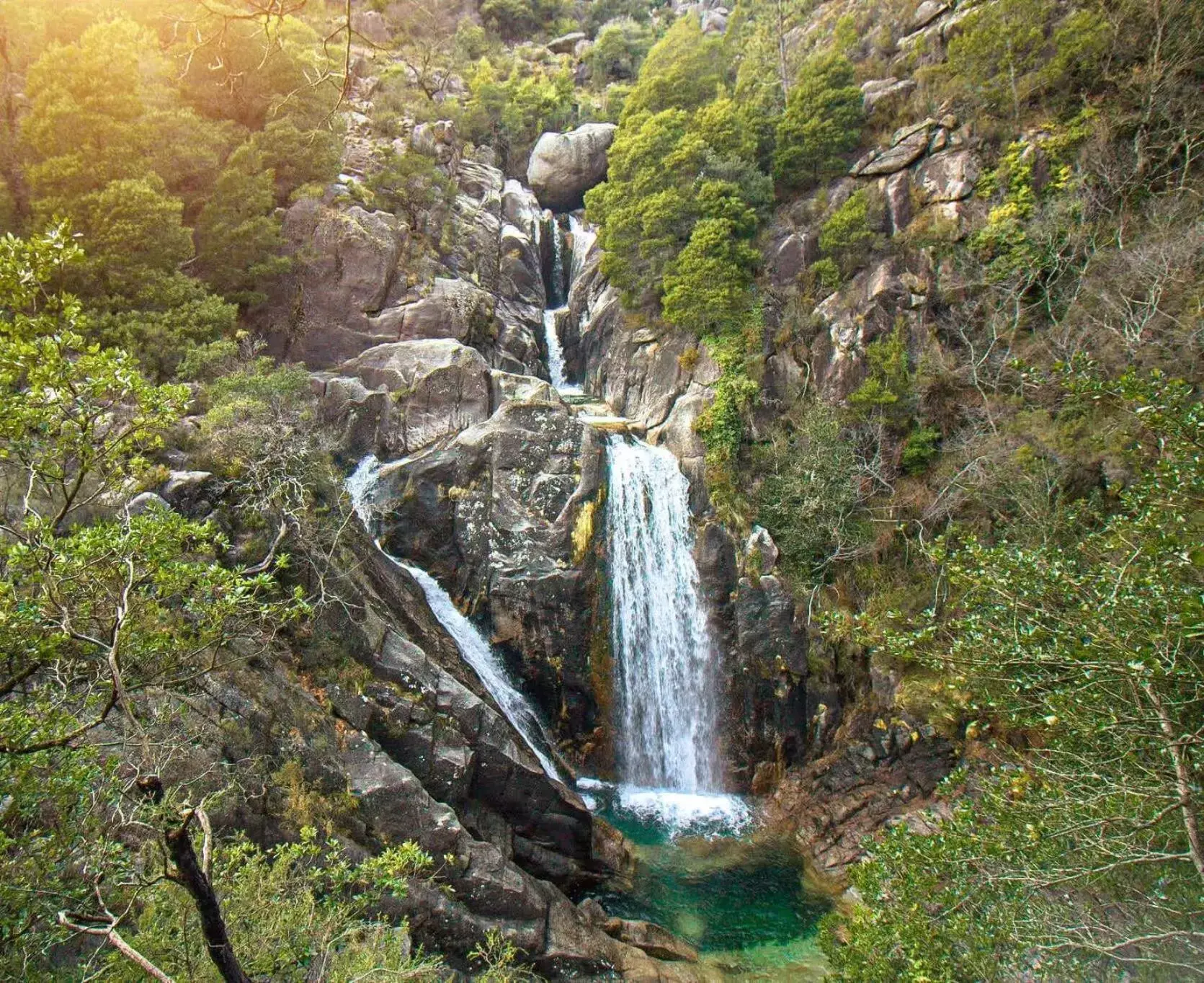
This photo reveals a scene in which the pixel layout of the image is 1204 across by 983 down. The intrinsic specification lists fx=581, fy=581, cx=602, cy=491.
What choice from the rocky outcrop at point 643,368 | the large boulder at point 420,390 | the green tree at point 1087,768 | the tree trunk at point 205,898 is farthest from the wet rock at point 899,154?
the tree trunk at point 205,898

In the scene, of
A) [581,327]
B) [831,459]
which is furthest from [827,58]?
[831,459]

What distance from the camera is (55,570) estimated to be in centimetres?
375

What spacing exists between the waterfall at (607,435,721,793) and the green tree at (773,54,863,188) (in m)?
12.9

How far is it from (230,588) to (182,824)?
1804mm

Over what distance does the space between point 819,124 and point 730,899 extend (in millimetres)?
22197

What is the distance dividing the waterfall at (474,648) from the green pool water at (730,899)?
8.70 feet

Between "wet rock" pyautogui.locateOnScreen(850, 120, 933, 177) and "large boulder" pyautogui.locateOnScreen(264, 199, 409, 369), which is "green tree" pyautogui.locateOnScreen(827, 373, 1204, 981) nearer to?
"wet rock" pyautogui.locateOnScreen(850, 120, 933, 177)

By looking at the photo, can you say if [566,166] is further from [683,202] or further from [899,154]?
[899,154]

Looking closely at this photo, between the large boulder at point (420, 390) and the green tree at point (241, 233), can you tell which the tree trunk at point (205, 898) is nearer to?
the large boulder at point (420, 390)

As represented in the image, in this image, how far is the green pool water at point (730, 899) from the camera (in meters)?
9.52

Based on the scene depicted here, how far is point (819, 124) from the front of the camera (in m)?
19.4

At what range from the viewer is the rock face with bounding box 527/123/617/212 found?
3003 centimetres

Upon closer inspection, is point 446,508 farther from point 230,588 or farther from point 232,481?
point 230,588

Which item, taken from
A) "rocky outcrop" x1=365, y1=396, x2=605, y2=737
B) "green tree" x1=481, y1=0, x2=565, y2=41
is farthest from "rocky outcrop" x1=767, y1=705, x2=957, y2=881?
"green tree" x1=481, y1=0, x2=565, y2=41
